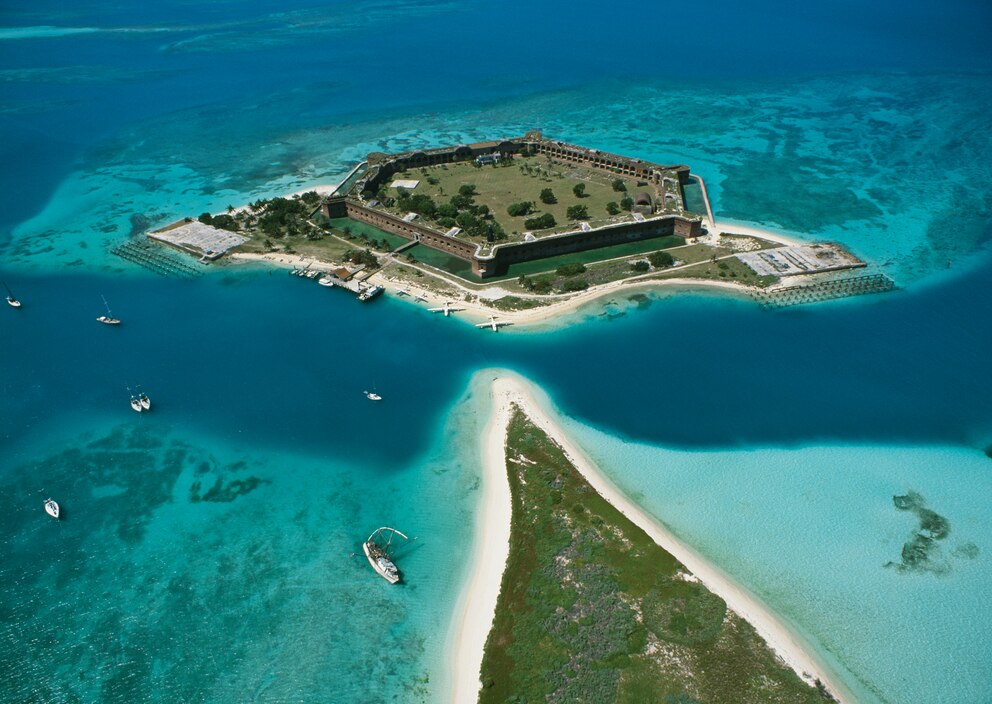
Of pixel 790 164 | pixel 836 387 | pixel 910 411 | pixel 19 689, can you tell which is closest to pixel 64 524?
pixel 19 689

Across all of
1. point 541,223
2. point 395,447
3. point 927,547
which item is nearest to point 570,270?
point 541,223

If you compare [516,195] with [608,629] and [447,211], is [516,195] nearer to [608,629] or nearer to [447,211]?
[447,211]

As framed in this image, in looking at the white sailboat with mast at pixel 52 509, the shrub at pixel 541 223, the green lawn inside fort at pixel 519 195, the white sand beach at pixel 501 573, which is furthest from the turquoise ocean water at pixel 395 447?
the shrub at pixel 541 223

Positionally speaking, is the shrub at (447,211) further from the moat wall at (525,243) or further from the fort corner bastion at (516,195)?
the moat wall at (525,243)

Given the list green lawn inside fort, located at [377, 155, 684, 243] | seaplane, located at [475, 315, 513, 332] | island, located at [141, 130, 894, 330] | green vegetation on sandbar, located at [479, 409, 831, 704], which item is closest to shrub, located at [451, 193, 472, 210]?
green lawn inside fort, located at [377, 155, 684, 243]

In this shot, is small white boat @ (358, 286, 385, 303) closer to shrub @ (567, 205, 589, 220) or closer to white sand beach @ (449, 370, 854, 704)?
white sand beach @ (449, 370, 854, 704)

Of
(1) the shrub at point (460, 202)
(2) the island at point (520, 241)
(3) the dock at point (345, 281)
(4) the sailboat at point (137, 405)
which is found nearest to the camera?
(4) the sailboat at point (137, 405)
